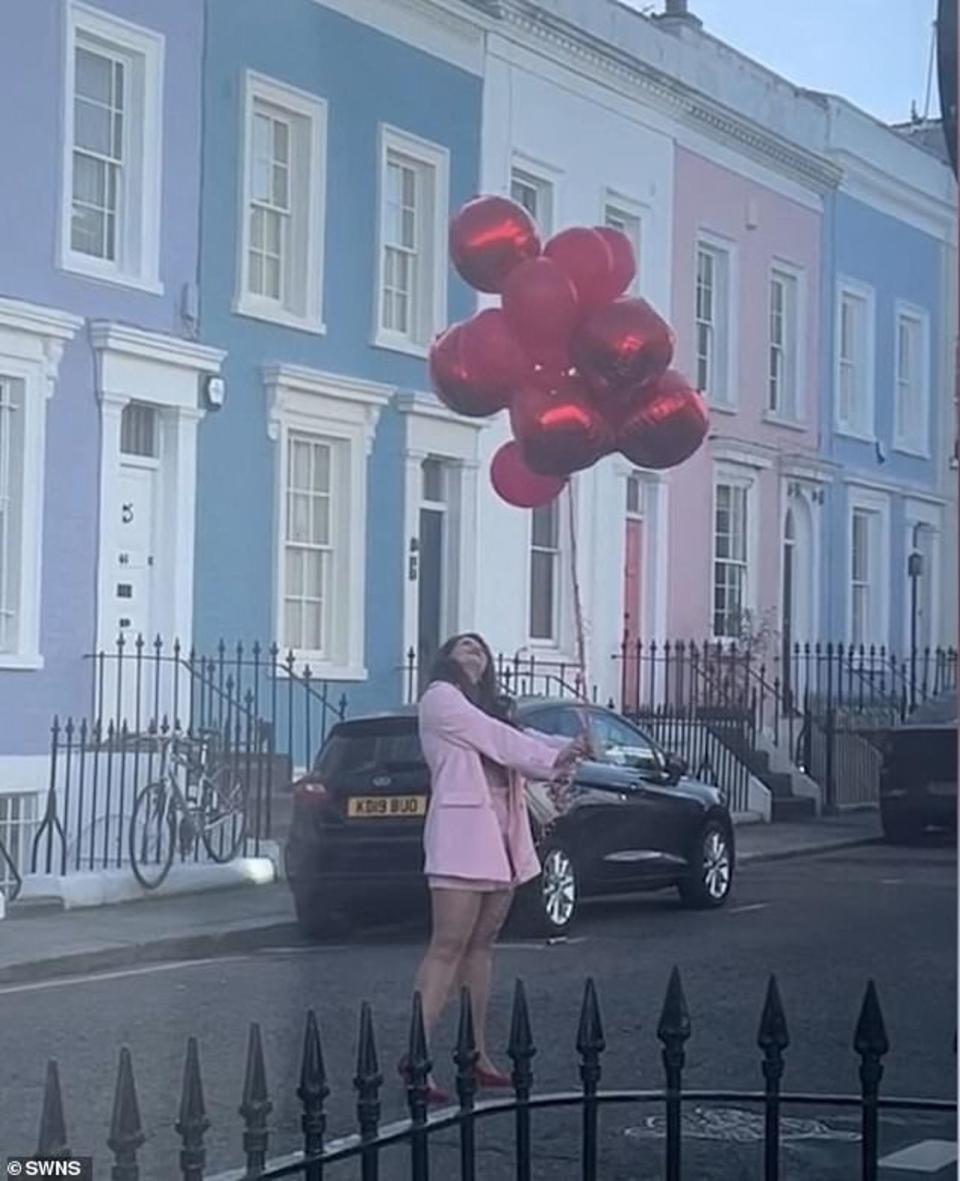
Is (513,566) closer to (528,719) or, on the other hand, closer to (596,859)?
(528,719)

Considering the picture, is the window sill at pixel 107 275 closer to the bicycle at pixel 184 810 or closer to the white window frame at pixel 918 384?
the bicycle at pixel 184 810

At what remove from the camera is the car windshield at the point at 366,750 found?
180cm

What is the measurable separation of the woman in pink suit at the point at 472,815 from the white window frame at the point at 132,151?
1.55 ft

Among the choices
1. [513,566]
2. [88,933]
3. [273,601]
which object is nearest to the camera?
[88,933]

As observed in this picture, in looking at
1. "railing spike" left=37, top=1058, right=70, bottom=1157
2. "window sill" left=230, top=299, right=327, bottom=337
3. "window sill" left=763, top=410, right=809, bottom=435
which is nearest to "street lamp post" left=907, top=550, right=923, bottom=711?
"window sill" left=763, top=410, right=809, bottom=435

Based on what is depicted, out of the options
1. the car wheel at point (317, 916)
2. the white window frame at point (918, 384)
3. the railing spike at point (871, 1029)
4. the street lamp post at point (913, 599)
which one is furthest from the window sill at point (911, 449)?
the car wheel at point (317, 916)

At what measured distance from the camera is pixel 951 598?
5.73ft

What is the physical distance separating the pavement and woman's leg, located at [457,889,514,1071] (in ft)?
0.65

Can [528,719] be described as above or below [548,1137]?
above

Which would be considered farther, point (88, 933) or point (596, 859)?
point (596, 859)

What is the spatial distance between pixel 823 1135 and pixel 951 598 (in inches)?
23.2

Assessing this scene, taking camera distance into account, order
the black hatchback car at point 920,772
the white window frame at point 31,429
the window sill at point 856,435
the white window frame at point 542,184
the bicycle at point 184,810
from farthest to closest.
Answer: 1. the window sill at point 856,435
2. the white window frame at point 542,184
3. the black hatchback car at point 920,772
4. the bicycle at point 184,810
5. the white window frame at point 31,429

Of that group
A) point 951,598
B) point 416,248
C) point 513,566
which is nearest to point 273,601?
point 513,566

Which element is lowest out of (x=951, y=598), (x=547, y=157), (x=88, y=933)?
(x=88, y=933)
